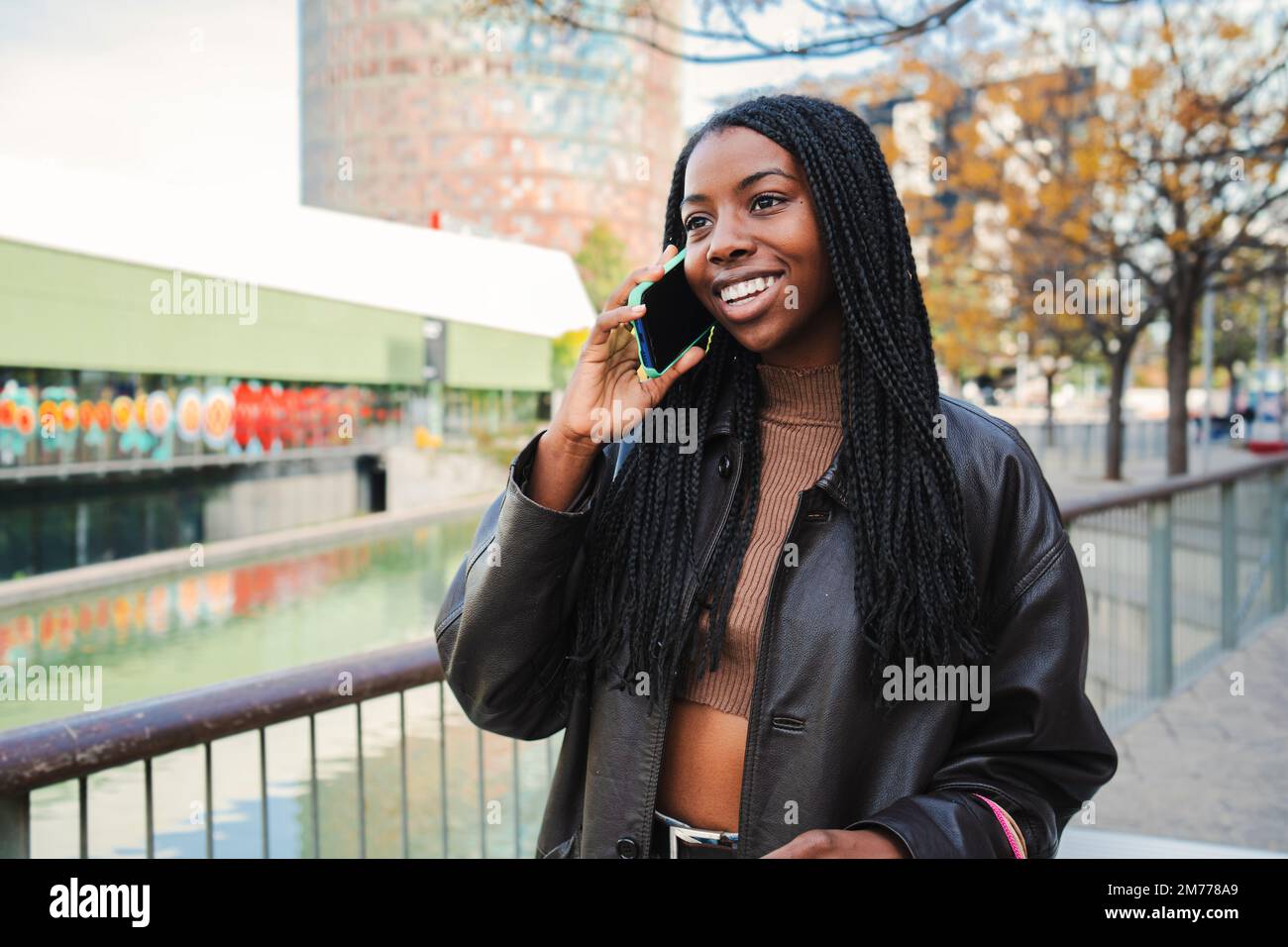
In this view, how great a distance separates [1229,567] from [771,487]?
260 inches

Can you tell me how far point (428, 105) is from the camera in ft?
233

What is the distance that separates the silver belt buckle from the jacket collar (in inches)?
18.8

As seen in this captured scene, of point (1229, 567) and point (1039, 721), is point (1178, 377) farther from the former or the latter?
point (1039, 721)

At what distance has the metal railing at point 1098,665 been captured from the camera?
182 cm

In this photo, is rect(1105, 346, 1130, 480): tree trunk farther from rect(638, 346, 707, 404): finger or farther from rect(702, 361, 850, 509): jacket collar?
rect(638, 346, 707, 404): finger

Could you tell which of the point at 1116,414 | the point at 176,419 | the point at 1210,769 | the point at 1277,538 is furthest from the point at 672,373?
the point at 176,419

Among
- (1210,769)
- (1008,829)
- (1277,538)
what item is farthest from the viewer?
(1277,538)

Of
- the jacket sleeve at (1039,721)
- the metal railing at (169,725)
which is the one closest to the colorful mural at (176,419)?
the metal railing at (169,725)

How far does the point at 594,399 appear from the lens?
59.2 inches

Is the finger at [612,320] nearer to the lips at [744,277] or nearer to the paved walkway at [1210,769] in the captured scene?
the lips at [744,277]

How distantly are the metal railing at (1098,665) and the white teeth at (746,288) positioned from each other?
4.08ft

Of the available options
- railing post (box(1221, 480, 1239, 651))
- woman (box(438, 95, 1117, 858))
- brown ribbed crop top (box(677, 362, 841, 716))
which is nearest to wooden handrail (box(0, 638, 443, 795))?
woman (box(438, 95, 1117, 858))

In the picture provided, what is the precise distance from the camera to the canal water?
7.03m
